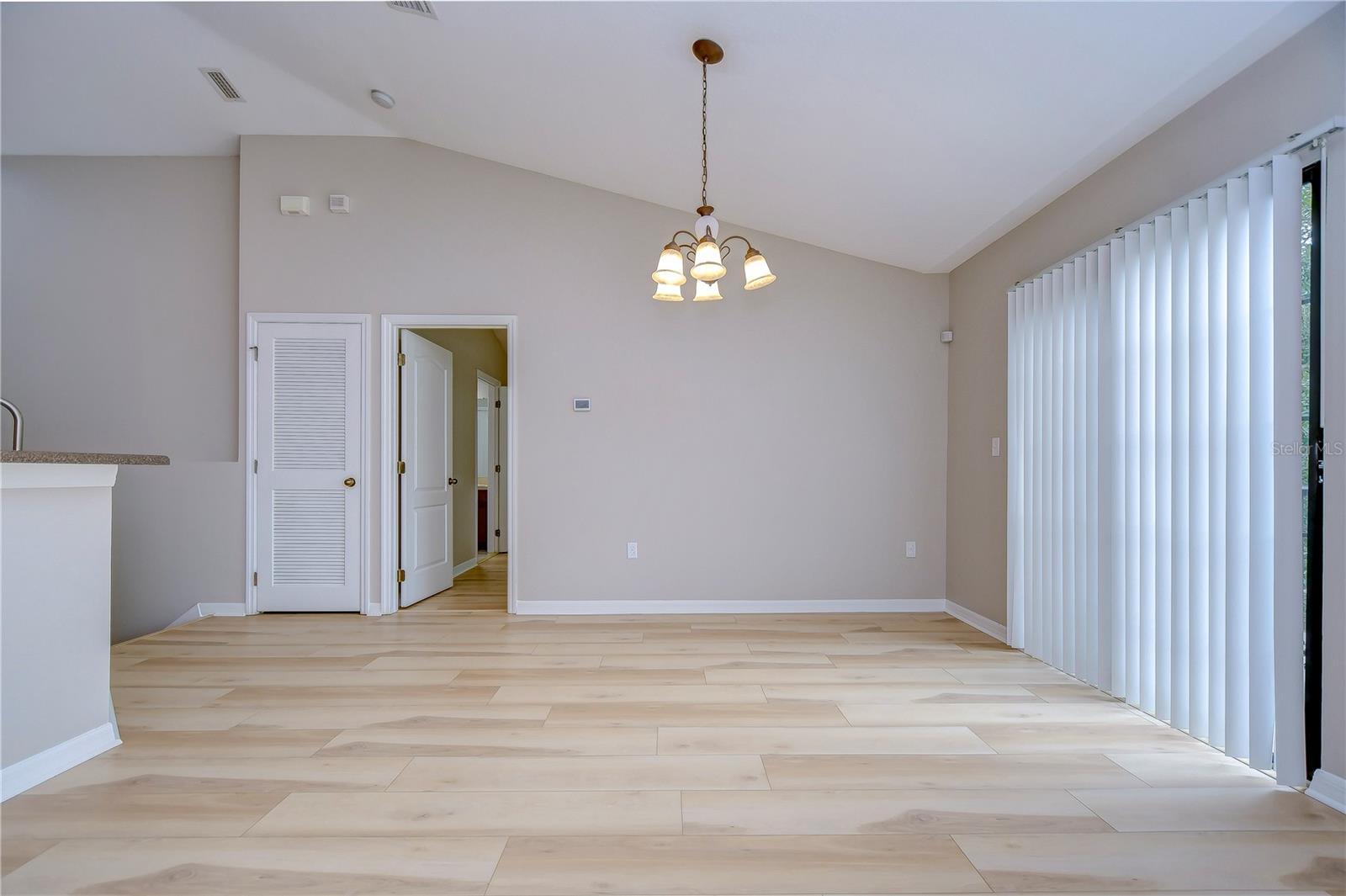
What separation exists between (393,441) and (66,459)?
264 cm

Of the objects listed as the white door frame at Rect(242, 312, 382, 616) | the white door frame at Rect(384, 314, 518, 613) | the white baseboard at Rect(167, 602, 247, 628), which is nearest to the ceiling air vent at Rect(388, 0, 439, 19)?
the white door frame at Rect(384, 314, 518, 613)

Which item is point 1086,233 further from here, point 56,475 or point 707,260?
point 56,475

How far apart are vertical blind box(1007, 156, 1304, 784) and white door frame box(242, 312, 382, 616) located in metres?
4.50

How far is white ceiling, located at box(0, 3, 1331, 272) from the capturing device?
248 centimetres

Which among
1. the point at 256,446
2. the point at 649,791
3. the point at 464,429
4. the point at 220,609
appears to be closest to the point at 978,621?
the point at 649,791

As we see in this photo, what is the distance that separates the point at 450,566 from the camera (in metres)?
5.81

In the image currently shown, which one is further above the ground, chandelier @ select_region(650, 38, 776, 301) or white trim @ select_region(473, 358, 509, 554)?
chandelier @ select_region(650, 38, 776, 301)

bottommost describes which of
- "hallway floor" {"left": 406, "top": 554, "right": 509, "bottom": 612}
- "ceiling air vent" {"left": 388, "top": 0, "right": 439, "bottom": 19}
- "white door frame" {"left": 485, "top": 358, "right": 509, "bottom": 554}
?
"hallway floor" {"left": 406, "top": 554, "right": 509, "bottom": 612}

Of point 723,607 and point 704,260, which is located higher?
point 704,260

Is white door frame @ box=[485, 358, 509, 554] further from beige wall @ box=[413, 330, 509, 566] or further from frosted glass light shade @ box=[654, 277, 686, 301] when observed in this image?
frosted glass light shade @ box=[654, 277, 686, 301]

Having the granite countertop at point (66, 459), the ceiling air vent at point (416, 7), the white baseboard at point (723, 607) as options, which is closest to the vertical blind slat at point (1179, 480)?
the white baseboard at point (723, 607)

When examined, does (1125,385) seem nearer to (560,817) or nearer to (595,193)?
(560,817)

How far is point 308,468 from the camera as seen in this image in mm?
4734

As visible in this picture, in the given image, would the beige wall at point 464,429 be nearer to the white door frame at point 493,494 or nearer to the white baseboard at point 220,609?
the white door frame at point 493,494
